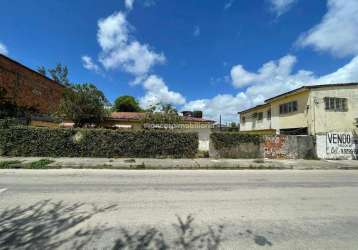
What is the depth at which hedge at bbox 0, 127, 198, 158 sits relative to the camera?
13789 millimetres

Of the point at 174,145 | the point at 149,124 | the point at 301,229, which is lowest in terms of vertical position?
the point at 301,229

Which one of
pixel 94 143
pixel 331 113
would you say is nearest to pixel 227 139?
pixel 94 143

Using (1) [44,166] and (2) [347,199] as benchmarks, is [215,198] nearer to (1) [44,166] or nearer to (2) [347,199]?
(2) [347,199]

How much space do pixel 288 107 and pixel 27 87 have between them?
27.9 meters

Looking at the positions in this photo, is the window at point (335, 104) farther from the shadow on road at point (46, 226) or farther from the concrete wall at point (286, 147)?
the shadow on road at point (46, 226)

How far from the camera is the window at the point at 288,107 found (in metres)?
22.2

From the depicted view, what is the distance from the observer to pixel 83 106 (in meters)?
21.2

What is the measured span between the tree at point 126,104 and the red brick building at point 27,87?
2339 centimetres

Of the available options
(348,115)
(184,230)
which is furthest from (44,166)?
(348,115)

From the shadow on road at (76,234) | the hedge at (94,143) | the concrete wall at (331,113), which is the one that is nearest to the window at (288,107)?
the concrete wall at (331,113)

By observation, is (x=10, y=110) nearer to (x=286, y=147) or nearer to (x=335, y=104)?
(x=286, y=147)

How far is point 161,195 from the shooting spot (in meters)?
6.11

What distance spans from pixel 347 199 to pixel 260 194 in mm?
2397

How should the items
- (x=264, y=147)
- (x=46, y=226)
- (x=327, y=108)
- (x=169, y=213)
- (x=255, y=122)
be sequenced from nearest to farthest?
(x=46, y=226) < (x=169, y=213) < (x=264, y=147) < (x=327, y=108) < (x=255, y=122)
